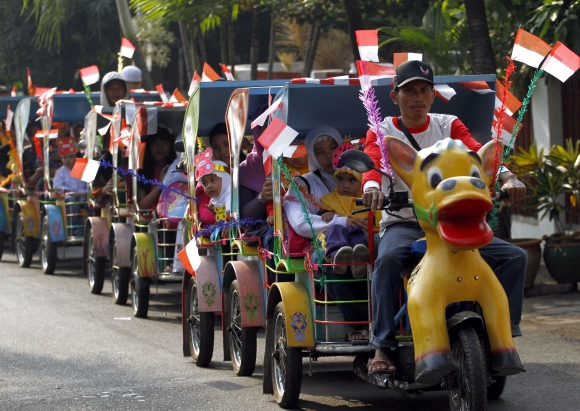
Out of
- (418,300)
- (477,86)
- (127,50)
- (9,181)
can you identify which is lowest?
(418,300)

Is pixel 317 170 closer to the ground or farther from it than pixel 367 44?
closer to the ground

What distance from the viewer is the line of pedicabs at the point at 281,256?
5.43m

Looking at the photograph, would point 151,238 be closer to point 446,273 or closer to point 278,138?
point 278,138

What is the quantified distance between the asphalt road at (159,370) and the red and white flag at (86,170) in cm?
145

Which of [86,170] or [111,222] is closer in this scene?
[86,170]

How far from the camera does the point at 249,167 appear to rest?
8.12 meters

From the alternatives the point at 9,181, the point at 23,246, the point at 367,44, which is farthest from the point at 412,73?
the point at 9,181

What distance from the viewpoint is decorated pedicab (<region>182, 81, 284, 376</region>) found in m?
7.60

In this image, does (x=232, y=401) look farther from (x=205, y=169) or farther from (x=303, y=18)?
(x=303, y=18)

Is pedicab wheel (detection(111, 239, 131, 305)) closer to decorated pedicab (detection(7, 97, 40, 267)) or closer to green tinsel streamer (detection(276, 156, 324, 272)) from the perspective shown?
decorated pedicab (detection(7, 97, 40, 267))

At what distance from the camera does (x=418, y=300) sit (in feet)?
17.8

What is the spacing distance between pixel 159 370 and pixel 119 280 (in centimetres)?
366

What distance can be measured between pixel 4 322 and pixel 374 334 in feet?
18.8

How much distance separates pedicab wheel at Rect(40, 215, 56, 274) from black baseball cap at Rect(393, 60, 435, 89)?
8.81 meters
